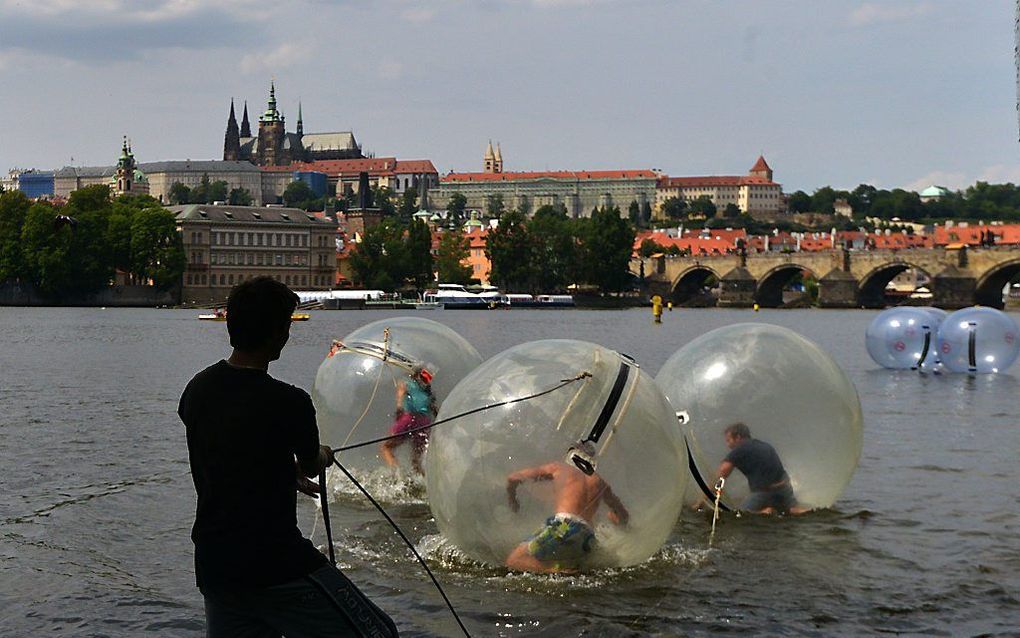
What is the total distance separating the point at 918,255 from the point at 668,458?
5012 inches

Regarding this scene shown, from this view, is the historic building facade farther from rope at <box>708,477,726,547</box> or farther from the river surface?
rope at <box>708,477,726,547</box>

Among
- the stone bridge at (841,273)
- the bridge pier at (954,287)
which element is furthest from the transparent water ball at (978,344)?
the stone bridge at (841,273)

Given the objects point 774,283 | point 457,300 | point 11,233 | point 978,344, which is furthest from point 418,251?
point 978,344

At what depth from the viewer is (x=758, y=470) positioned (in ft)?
38.7

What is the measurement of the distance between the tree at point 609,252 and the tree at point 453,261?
578 inches

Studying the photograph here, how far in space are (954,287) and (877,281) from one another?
613 inches

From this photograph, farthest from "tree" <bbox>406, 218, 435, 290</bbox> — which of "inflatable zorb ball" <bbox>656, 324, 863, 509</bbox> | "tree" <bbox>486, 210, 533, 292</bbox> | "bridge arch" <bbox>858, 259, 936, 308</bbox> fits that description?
"inflatable zorb ball" <bbox>656, 324, 863, 509</bbox>

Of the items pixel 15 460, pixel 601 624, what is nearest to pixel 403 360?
pixel 601 624

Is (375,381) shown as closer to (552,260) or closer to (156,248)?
(156,248)

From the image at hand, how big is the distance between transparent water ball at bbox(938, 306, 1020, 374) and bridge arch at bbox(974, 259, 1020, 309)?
93.9 meters

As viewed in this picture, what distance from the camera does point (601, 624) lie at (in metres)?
8.48

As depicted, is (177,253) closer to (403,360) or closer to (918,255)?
(918,255)

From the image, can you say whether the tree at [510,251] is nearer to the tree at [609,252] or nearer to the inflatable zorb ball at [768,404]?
the tree at [609,252]

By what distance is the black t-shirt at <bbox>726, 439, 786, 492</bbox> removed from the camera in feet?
37.8
